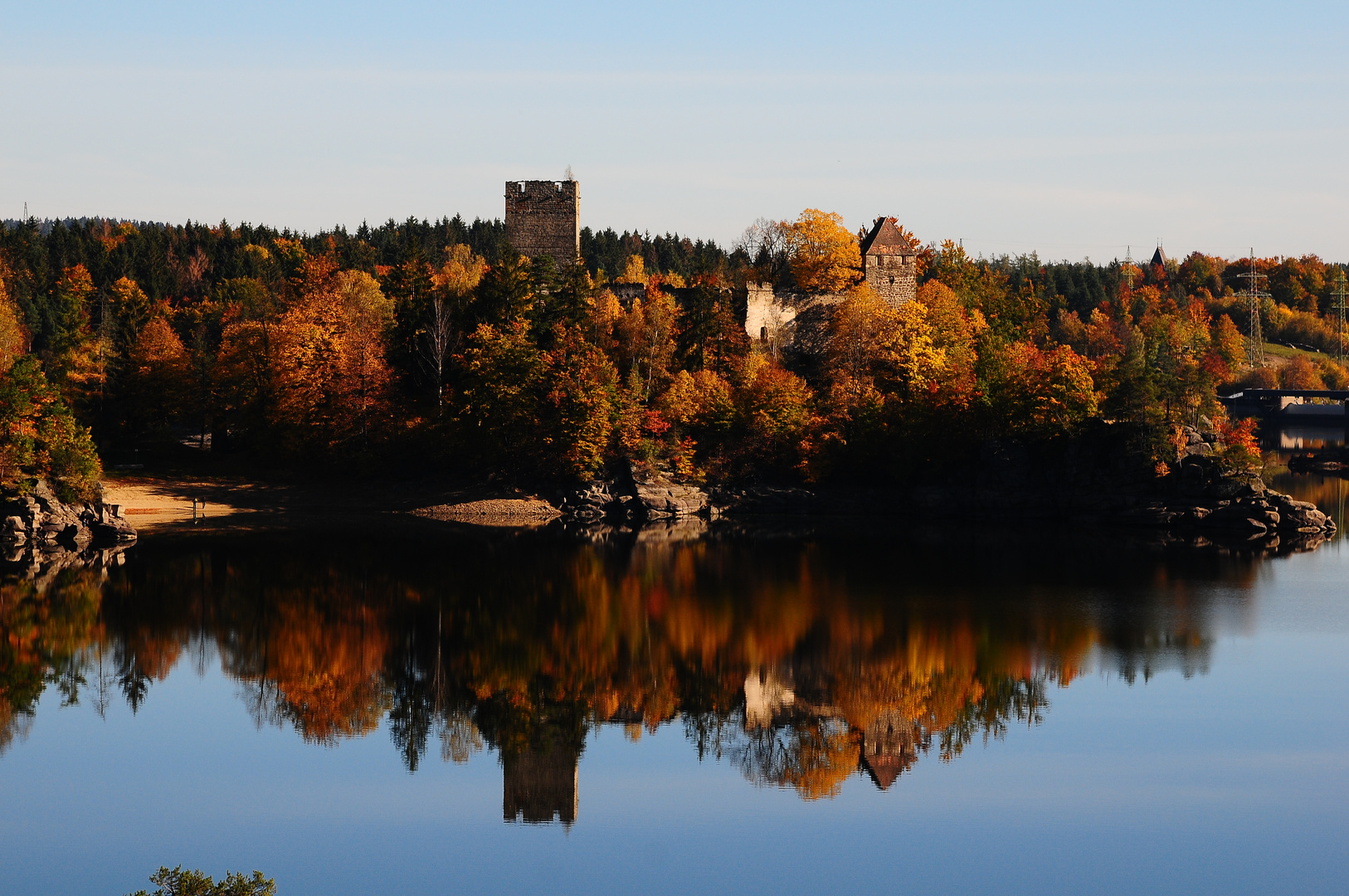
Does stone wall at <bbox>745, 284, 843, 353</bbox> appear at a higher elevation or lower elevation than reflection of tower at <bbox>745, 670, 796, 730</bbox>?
higher

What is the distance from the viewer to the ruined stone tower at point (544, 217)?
207 feet

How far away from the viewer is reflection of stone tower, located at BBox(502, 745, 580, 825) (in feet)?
68.5

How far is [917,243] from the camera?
73.6 m

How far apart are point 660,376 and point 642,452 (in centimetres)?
503

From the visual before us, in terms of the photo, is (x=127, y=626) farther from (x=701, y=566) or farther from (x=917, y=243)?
(x=917, y=243)

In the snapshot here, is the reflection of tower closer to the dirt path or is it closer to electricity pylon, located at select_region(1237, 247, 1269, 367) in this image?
the dirt path

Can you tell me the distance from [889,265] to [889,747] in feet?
138

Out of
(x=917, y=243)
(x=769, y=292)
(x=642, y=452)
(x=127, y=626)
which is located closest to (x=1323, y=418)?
(x=917, y=243)

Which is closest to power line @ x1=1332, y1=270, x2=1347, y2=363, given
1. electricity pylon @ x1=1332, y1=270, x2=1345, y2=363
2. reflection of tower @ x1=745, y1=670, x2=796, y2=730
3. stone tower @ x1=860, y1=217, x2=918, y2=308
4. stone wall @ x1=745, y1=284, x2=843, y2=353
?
electricity pylon @ x1=1332, y1=270, x2=1345, y2=363

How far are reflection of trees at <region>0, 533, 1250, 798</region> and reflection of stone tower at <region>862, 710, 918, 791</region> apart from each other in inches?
1.9

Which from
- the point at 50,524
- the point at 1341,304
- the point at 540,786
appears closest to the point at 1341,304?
the point at 1341,304

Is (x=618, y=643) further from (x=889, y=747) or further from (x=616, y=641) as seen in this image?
(x=889, y=747)

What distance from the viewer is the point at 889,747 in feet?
78.0

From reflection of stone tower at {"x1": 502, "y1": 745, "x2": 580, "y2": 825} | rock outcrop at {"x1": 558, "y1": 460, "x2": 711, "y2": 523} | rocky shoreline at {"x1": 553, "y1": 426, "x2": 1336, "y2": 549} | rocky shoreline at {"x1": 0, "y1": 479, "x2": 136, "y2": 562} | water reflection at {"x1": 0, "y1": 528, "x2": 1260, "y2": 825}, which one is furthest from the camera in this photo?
rock outcrop at {"x1": 558, "y1": 460, "x2": 711, "y2": 523}
